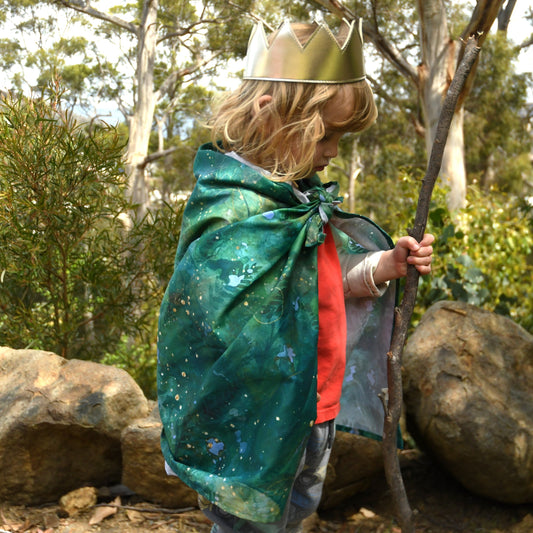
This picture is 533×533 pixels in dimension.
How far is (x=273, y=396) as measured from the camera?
5.23ft

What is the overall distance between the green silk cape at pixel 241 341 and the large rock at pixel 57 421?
1177 mm

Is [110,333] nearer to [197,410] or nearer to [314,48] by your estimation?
[197,410]

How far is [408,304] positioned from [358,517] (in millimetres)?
1631

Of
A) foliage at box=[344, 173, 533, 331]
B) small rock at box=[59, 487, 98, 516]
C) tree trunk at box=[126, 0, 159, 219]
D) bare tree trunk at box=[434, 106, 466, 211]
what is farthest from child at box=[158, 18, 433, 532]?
tree trunk at box=[126, 0, 159, 219]

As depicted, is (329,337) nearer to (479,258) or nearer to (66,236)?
(66,236)

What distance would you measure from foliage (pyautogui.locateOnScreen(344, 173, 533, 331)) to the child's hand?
2128 mm

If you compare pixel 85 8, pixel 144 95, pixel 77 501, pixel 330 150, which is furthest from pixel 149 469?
pixel 144 95

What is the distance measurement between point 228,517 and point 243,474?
251mm

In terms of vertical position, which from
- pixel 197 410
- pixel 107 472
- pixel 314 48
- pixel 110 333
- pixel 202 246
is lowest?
pixel 107 472

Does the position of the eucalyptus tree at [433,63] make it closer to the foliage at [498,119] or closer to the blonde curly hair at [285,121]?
the blonde curly hair at [285,121]

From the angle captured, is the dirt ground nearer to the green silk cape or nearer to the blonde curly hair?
the green silk cape

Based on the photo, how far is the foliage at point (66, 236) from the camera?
3020 millimetres

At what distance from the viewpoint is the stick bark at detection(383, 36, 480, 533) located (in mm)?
1722

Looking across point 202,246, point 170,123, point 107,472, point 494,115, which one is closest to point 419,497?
point 107,472
